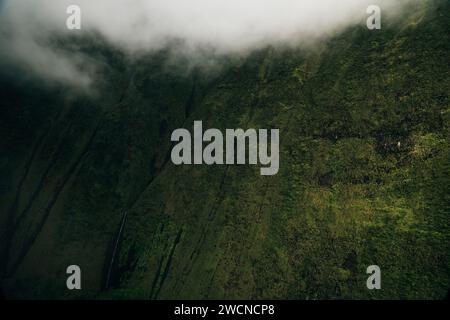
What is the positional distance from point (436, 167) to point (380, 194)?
21498 millimetres

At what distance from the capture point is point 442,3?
200m

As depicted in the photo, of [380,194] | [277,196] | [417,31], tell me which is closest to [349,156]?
[380,194]

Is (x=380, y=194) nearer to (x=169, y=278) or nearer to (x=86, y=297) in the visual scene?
(x=169, y=278)

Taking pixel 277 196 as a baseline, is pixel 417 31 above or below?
above

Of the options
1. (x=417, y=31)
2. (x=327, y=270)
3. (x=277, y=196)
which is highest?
(x=417, y=31)

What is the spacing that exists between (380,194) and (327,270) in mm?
34956

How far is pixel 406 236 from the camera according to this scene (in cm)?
Result: 14950
